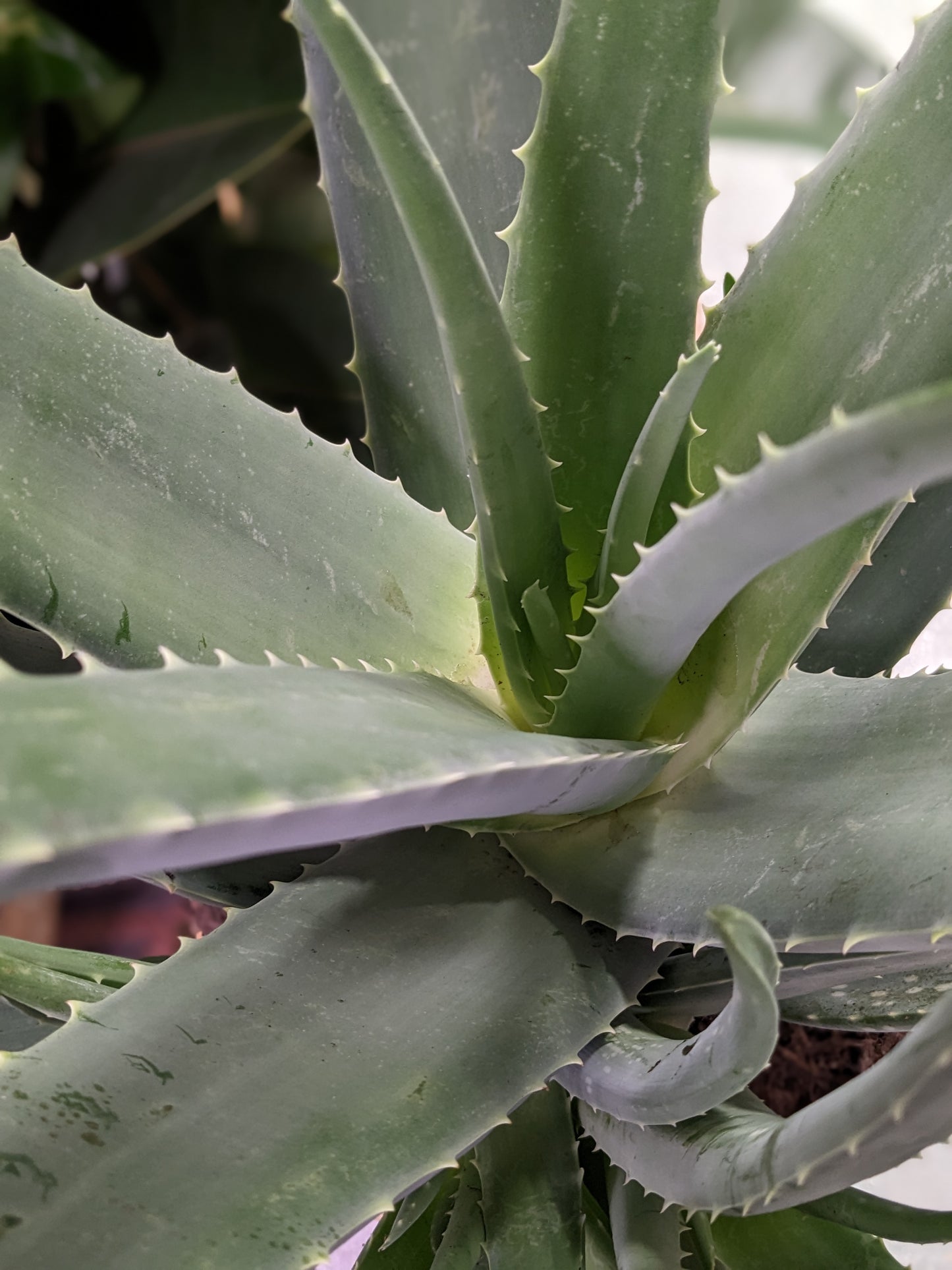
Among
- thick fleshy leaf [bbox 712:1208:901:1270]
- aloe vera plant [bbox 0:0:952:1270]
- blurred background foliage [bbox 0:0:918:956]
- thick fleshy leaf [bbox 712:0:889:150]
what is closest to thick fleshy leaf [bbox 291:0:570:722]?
aloe vera plant [bbox 0:0:952:1270]

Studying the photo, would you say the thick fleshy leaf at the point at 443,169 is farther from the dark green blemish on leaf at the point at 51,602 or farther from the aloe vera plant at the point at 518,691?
the dark green blemish on leaf at the point at 51,602

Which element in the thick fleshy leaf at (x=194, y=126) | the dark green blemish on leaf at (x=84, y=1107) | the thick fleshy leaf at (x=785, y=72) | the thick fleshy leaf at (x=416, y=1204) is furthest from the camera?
the thick fleshy leaf at (x=785, y=72)

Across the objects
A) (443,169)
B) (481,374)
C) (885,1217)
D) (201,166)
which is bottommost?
(885,1217)

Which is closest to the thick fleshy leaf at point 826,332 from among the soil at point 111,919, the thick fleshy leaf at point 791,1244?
the thick fleshy leaf at point 791,1244

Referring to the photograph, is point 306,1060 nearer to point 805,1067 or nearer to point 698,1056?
point 698,1056

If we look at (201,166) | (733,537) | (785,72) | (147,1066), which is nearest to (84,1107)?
(147,1066)
